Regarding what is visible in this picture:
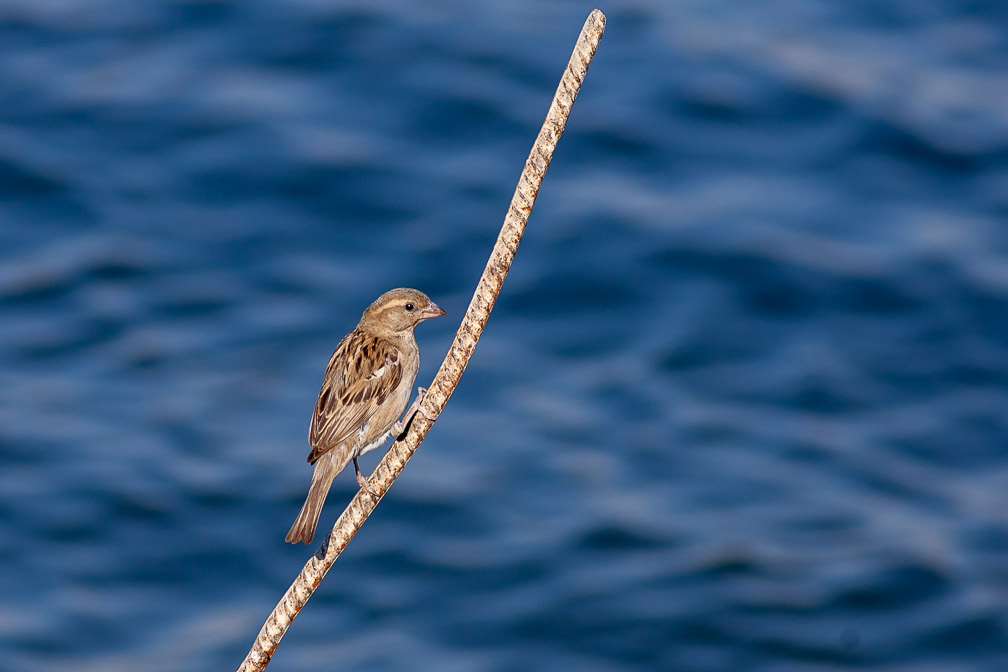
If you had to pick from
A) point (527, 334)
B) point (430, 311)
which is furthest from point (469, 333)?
point (527, 334)

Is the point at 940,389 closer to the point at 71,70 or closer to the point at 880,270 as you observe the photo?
the point at 880,270

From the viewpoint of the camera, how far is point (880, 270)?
28.2 m

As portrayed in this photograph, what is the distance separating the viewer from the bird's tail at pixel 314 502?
8438 millimetres

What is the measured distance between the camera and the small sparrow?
893cm

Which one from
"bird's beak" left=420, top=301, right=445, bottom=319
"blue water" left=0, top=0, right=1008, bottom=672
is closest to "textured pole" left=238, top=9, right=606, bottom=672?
"bird's beak" left=420, top=301, right=445, bottom=319

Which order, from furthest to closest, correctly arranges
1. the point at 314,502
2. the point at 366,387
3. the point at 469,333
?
the point at 366,387 → the point at 314,502 → the point at 469,333

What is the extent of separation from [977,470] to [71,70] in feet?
71.9

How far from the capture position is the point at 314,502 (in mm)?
8789

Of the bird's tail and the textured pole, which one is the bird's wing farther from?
the textured pole

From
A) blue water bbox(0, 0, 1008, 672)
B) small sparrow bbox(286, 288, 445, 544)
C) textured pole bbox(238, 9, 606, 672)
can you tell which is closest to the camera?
textured pole bbox(238, 9, 606, 672)

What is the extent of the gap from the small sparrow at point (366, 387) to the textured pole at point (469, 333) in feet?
10.0

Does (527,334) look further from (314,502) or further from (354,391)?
(314,502)

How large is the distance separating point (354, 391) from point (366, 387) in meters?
0.10

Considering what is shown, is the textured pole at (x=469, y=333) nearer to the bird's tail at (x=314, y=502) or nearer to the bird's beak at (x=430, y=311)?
the bird's tail at (x=314, y=502)
